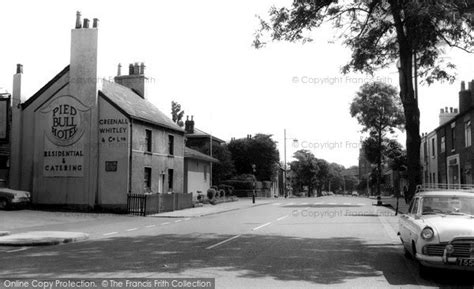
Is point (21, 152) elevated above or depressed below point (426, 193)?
above

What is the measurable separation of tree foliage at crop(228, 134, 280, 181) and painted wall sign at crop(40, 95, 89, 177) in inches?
1644

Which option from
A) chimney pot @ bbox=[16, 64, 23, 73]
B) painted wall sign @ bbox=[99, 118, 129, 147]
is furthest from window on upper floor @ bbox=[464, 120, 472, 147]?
chimney pot @ bbox=[16, 64, 23, 73]

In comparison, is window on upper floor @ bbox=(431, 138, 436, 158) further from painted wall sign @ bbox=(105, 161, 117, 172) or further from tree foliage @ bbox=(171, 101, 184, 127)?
tree foliage @ bbox=(171, 101, 184, 127)

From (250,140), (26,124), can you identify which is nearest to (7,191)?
(26,124)

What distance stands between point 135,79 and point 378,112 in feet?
92.6

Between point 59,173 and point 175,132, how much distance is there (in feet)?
31.2

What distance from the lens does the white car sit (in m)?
7.81

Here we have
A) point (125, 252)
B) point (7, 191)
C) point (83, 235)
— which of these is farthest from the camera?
point (7, 191)

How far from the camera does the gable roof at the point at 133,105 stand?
2819 centimetres

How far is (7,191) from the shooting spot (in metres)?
25.4

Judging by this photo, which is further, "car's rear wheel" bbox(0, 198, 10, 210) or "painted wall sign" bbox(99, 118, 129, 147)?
"painted wall sign" bbox(99, 118, 129, 147)

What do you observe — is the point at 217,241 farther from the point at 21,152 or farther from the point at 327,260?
the point at 21,152

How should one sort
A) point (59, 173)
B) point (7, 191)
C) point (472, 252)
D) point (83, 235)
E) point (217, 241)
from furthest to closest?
point (59, 173)
point (7, 191)
point (83, 235)
point (217, 241)
point (472, 252)

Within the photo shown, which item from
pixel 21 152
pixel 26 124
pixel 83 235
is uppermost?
pixel 26 124
